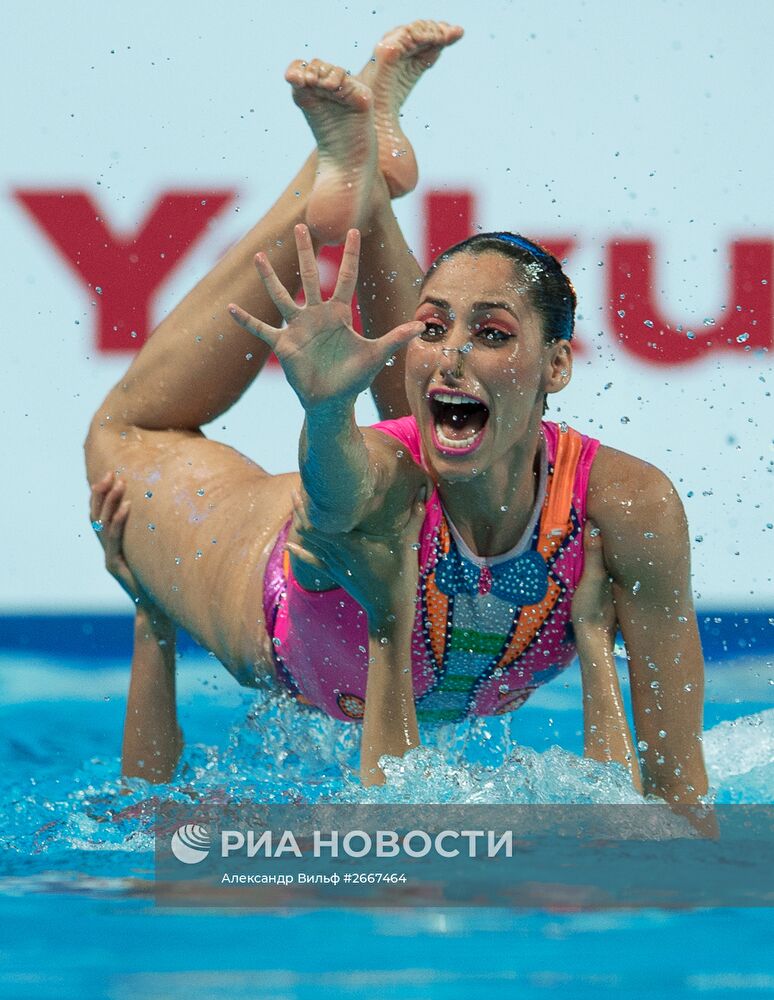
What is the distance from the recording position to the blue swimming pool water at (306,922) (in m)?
1.59

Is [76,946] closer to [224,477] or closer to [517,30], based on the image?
[224,477]

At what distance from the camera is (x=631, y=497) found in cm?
209

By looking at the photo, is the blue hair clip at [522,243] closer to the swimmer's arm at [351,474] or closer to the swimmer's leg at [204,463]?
the swimmer's arm at [351,474]

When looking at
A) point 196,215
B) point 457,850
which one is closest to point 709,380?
point 196,215

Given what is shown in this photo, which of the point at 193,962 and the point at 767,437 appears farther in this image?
the point at 767,437

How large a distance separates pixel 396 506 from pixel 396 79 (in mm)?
941

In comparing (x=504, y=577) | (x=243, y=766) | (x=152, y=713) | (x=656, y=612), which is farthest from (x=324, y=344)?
(x=243, y=766)

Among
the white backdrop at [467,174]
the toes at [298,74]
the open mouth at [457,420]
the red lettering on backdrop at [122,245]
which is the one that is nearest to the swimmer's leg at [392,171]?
the toes at [298,74]

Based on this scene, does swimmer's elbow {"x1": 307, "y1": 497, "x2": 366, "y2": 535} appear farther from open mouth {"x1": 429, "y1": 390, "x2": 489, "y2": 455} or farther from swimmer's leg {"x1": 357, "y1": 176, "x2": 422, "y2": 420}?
swimmer's leg {"x1": 357, "y1": 176, "x2": 422, "y2": 420}

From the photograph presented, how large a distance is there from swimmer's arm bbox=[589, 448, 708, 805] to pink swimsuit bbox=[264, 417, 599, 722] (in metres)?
0.05

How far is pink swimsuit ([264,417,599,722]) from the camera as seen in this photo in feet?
6.99

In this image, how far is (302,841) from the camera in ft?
6.67

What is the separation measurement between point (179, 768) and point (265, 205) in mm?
1874

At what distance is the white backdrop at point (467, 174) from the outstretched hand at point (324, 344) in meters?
2.30
